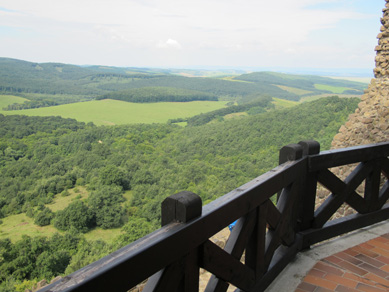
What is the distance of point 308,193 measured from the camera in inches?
99.2

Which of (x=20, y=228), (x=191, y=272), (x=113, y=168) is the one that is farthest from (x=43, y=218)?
(x=191, y=272)

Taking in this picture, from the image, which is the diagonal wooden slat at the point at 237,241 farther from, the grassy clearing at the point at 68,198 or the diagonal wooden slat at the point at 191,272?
the grassy clearing at the point at 68,198

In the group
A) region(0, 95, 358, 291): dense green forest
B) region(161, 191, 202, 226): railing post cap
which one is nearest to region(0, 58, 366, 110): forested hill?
region(0, 95, 358, 291): dense green forest

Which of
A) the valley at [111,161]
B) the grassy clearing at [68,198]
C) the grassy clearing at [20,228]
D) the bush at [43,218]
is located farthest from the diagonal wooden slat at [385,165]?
the grassy clearing at [68,198]

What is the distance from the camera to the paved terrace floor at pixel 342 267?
7.36 feet

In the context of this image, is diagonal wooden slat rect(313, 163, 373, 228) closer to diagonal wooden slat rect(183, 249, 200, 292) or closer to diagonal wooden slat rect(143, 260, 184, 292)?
diagonal wooden slat rect(183, 249, 200, 292)

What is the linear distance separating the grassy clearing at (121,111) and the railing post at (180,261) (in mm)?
70068

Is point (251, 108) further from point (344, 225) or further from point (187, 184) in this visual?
point (344, 225)

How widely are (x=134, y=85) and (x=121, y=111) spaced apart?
131ft

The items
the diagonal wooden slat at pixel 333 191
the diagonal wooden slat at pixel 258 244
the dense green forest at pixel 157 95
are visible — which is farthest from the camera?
the dense green forest at pixel 157 95

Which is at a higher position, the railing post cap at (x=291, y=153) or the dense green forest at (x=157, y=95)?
the railing post cap at (x=291, y=153)

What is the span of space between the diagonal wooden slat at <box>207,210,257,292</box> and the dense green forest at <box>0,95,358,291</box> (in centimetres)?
2378

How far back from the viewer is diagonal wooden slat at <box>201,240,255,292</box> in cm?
147

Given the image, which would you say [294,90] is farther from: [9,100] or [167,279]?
[167,279]
